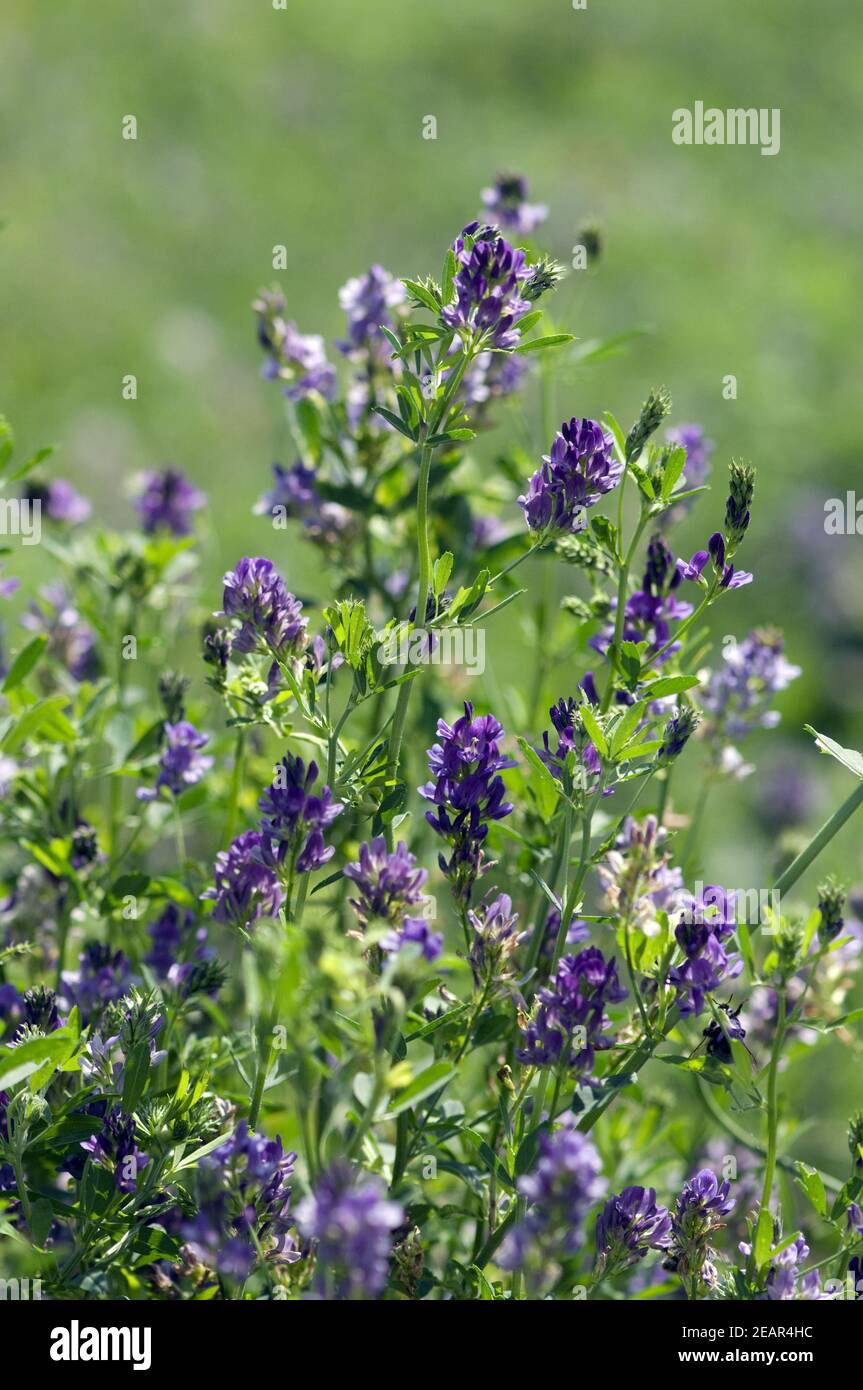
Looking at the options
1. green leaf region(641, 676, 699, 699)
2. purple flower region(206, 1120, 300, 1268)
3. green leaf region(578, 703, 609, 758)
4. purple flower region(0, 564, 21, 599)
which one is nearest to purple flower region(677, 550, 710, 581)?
green leaf region(641, 676, 699, 699)

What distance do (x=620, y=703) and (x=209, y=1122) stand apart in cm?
78

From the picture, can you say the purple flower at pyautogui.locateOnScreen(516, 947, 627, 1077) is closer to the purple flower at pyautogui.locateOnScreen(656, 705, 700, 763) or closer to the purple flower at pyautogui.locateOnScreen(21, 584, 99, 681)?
the purple flower at pyautogui.locateOnScreen(656, 705, 700, 763)

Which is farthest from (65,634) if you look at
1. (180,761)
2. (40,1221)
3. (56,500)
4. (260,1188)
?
(260,1188)

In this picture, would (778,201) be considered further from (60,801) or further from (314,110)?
(60,801)

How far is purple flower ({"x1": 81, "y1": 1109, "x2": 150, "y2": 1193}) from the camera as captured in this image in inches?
66.4

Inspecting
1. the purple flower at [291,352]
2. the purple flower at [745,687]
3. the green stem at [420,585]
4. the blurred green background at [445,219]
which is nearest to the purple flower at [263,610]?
the green stem at [420,585]

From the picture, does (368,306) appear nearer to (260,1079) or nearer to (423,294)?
(423,294)

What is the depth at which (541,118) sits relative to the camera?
838cm

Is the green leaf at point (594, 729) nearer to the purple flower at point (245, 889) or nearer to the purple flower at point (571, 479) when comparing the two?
the purple flower at point (571, 479)

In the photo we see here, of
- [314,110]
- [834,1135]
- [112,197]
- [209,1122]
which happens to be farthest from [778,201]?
[209,1122]

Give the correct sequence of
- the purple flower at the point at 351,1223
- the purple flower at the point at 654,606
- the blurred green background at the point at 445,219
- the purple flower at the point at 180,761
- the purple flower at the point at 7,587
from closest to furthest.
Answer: the purple flower at the point at 351,1223 < the purple flower at the point at 654,606 < the purple flower at the point at 180,761 < the purple flower at the point at 7,587 < the blurred green background at the point at 445,219

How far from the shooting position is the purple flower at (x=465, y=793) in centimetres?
170

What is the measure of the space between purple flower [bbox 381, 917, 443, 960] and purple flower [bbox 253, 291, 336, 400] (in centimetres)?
121

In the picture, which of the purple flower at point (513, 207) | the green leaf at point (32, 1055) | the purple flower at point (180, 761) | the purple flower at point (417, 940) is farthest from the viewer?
the purple flower at point (513, 207)
